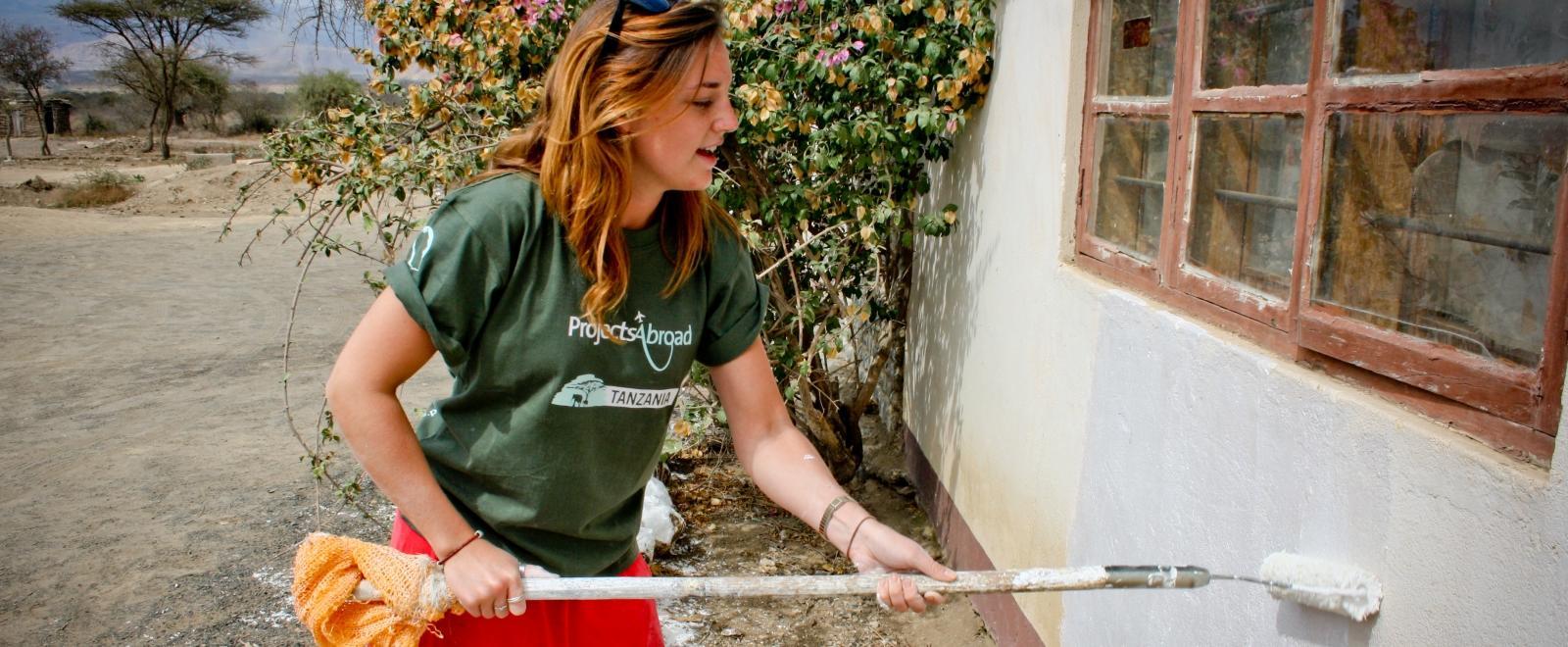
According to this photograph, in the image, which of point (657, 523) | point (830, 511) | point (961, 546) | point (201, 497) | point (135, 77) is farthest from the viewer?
point (135, 77)

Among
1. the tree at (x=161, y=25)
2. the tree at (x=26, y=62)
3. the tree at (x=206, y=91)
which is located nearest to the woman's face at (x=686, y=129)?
the tree at (x=161, y=25)

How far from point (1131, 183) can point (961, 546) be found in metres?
1.74

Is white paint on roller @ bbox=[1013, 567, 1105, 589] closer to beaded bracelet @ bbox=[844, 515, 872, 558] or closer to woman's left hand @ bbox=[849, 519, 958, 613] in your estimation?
woman's left hand @ bbox=[849, 519, 958, 613]

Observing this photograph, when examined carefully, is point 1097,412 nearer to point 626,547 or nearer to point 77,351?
point 626,547

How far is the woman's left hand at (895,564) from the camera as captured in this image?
166 cm

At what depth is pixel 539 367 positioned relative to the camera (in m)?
1.63

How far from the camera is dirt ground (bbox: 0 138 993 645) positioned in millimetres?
3801

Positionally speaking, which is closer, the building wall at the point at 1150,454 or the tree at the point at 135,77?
the building wall at the point at 1150,454

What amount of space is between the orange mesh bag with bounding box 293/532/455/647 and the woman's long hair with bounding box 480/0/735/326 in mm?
463

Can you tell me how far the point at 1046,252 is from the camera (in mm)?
3090

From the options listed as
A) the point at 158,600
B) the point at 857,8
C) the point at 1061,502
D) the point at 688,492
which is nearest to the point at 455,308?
the point at 1061,502

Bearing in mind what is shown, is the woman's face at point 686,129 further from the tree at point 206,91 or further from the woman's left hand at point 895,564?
the tree at point 206,91

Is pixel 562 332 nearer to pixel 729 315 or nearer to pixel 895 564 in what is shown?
pixel 729 315

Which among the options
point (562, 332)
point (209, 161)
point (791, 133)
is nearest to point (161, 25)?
point (209, 161)
